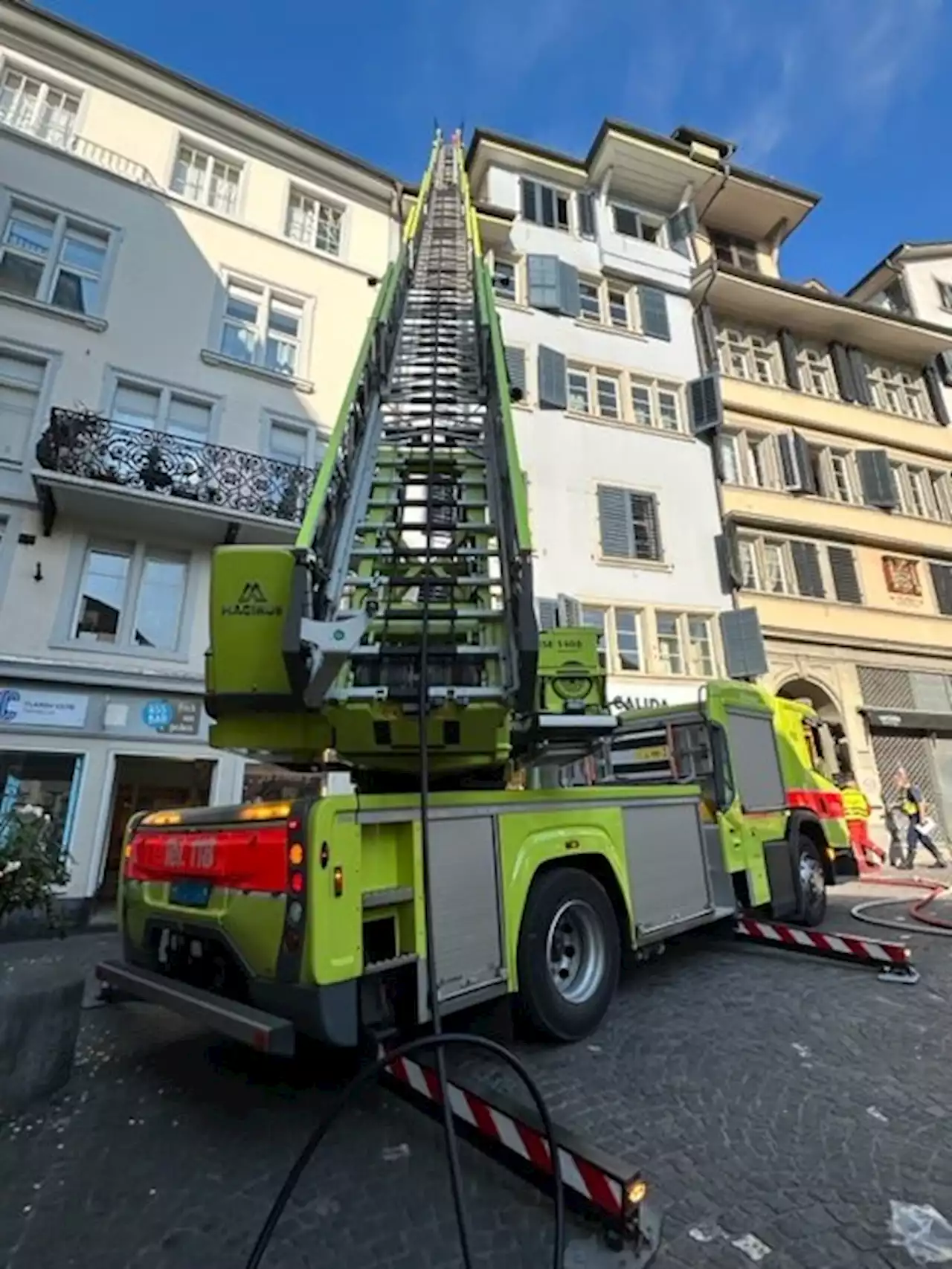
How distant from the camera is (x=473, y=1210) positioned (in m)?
2.65

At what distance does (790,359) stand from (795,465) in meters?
4.43

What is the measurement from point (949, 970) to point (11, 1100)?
7.49 meters

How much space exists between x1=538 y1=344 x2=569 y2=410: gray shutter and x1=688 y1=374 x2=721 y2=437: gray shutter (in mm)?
3982

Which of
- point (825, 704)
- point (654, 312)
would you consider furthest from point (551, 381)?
point (825, 704)

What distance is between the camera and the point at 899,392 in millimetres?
22047

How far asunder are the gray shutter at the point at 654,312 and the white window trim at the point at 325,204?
9.36m

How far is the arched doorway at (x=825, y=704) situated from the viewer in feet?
54.8

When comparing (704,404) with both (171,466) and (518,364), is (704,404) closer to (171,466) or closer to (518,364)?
(518,364)

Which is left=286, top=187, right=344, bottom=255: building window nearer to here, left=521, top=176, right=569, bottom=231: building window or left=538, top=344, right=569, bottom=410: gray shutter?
left=538, top=344, right=569, bottom=410: gray shutter

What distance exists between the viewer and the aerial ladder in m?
3.61

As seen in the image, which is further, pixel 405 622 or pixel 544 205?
pixel 544 205

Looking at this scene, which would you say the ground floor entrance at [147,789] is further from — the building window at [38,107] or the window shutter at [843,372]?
the window shutter at [843,372]

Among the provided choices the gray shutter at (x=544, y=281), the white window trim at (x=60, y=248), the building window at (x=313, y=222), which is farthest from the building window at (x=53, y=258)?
the gray shutter at (x=544, y=281)

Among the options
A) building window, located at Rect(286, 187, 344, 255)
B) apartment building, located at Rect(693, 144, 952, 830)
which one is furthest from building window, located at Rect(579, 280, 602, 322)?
building window, located at Rect(286, 187, 344, 255)
